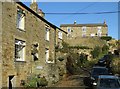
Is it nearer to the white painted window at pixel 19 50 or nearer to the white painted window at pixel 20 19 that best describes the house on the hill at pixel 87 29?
the white painted window at pixel 20 19

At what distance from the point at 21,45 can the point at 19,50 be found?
0.41 m

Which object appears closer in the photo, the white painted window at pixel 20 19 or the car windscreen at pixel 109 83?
the car windscreen at pixel 109 83

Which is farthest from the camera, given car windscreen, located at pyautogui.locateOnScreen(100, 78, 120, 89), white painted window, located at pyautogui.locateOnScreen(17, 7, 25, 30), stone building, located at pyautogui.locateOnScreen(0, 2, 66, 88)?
white painted window, located at pyautogui.locateOnScreen(17, 7, 25, 30)

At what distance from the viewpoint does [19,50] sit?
2066 centimetres

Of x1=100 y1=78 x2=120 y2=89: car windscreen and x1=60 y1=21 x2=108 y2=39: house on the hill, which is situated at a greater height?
x1=60 y1=21 x2=108 y2=39: house on the hill

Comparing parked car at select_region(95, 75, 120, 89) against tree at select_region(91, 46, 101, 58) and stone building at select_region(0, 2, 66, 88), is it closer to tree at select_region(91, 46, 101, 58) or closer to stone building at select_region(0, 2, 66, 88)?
stone building at select_region(0, 2, 66, 88)

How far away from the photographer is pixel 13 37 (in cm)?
1862

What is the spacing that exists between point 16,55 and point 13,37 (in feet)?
6.21

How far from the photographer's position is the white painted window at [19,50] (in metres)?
19.9

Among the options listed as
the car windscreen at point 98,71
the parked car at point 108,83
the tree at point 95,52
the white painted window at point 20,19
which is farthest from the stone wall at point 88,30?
the parked car at point 108,83

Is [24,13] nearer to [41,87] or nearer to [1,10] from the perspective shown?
[1,10]

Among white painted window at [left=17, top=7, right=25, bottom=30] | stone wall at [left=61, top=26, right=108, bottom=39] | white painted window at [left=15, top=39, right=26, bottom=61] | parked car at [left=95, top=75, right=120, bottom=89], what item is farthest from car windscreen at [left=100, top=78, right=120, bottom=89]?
stone wall at [left=61, top=26, right=108, bottom=39]

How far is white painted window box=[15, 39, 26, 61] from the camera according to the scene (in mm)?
19891

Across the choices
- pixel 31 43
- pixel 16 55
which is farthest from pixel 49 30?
pixel 16 55
